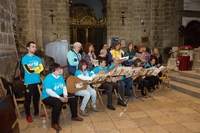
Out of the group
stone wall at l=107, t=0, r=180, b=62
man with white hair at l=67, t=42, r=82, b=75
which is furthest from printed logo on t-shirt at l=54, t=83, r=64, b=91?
stone wall at l=107, t=0, r=180, b=62

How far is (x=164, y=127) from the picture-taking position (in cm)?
352

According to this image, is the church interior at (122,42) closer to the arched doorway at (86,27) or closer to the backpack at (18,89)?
the arched doorway at (86,27)

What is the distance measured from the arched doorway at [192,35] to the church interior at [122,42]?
51 mm

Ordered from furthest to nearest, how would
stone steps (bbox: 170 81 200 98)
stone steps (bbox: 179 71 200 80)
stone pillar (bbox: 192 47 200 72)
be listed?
stone pillar (bbox: 192 47 200 72) < stone steps (bbox: 179 71 200 80) < stone steps (bbox: 170 81 200 98)

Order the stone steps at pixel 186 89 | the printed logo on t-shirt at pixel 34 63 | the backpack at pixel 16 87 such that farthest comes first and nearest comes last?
1. the stone steps at pixel 186 89
2. the backpack at pixel 16 87
3. the printed logo on t-shirt at pixel 34 63

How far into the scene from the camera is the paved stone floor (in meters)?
3.46

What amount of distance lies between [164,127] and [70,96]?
1.88 meters

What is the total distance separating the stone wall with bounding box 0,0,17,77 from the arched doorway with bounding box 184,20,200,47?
29.5 ft

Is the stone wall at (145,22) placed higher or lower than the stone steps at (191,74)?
higher

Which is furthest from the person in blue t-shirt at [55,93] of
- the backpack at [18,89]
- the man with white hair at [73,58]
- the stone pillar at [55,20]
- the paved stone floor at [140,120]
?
the stone pillar at [55,20]

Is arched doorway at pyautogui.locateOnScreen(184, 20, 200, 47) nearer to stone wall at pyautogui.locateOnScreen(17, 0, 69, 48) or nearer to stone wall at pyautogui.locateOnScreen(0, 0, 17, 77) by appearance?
stone wall at pyautogui.locateOnScreen(17, 0, 69, 48)

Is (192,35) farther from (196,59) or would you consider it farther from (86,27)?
(86,27)

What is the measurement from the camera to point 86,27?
1211 cm

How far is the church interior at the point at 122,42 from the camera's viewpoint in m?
3.72
